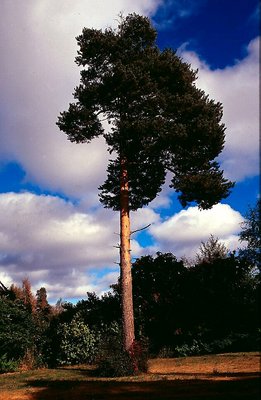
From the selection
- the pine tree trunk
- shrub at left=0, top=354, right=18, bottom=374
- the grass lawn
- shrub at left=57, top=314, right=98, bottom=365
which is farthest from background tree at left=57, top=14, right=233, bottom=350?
shrub at left=0, top=354, right=18, bottom=374

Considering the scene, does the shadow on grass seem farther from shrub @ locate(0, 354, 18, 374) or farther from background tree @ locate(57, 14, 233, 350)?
shrub @ locate(0, 354, 18, 374)

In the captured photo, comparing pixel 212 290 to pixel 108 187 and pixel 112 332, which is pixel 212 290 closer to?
pixel 112 332

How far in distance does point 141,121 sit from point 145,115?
155cm

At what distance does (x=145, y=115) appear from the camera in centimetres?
1748

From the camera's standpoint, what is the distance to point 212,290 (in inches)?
866

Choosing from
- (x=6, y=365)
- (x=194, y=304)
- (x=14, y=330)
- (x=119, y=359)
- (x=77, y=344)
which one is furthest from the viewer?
(x=194, y=304)

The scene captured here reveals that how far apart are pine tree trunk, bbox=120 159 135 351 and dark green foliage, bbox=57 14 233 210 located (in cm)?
138

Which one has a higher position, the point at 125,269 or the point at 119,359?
the point at 125,269

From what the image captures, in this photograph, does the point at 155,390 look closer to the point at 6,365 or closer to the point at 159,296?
the point at 6,365

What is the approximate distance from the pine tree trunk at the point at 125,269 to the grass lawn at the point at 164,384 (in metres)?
1.74

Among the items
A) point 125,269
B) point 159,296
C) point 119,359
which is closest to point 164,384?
point 119,359

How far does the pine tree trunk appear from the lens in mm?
15383

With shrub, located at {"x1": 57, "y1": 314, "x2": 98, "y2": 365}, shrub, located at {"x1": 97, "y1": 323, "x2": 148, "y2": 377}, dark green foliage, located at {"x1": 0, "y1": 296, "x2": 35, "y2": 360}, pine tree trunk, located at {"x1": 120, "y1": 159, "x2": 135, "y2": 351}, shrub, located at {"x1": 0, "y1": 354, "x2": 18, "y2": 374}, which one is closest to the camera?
shrub, located at {"x1": 97, "y1": 323, "x2": 148, "y2": 377}

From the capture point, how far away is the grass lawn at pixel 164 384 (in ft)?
30.4
